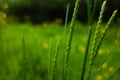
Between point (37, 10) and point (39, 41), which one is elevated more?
point (39, 41)

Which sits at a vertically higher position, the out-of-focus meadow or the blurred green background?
the out-of-focus meadow

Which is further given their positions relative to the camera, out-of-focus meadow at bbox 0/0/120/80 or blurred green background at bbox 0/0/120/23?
blurred green background at bbox 0/0/120/23

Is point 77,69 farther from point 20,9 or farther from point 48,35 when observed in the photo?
point 20,9

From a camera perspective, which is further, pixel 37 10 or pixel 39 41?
pixel 37 10

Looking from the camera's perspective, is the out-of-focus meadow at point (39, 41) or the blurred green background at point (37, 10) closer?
the out-of-focus meadow at point (39, 41)

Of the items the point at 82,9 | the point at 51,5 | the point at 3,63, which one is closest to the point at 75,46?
the point at 3,63

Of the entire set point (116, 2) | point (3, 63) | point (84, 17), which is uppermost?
point (3, 63)

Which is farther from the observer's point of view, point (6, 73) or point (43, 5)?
point (43, 5)

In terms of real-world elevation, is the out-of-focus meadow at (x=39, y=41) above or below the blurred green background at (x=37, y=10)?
above
